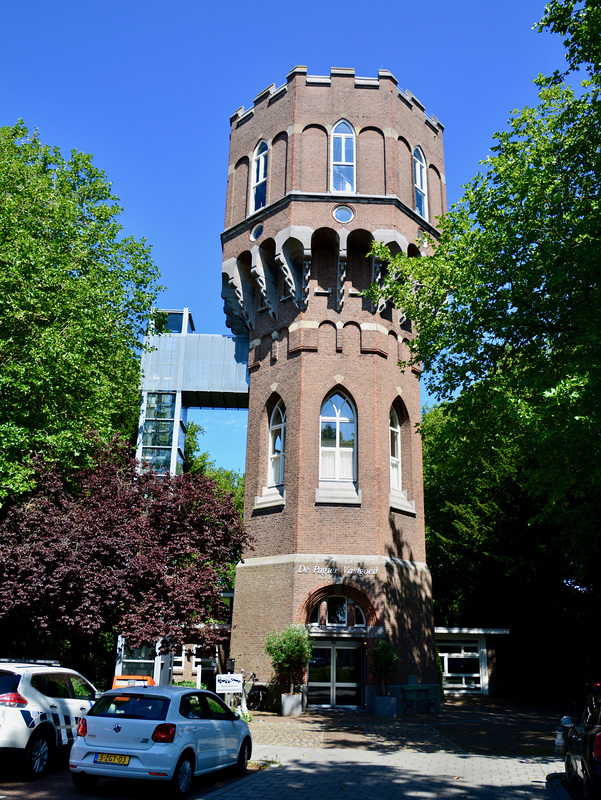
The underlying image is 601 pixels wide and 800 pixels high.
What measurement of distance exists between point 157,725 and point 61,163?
67.9 feet

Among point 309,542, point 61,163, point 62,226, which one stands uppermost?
point 61,163

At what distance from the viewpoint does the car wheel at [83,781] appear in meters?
8.96

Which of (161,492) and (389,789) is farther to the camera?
(161,492)

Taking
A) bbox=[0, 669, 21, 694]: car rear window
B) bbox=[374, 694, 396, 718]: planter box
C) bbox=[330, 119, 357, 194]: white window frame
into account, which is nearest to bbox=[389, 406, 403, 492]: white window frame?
bbox=[374, 694, 396, 718]: planter box

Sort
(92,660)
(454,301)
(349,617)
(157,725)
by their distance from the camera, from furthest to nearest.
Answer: (92,660), (349,617), (454,301), (157,725)

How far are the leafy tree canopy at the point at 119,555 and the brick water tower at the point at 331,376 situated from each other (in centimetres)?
331

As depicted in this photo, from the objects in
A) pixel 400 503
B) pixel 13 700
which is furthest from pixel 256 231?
pixel 13 700

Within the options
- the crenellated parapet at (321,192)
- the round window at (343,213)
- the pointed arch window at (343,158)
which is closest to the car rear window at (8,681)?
the crenellated parapet at (321,192)

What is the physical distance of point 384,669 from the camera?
18812 millimetres

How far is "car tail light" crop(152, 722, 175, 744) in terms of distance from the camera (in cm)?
852

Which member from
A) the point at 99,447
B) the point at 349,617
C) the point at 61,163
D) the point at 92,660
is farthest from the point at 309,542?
the point at 61,163

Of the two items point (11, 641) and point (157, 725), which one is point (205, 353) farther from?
point (157, 725)

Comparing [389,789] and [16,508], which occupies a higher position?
[16,508]

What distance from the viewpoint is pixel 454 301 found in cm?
1577
